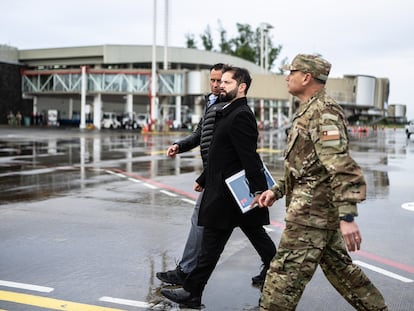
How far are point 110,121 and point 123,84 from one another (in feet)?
20.1

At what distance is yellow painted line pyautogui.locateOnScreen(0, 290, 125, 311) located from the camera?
4371 millimetres

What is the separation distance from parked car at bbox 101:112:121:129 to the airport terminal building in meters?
1.31

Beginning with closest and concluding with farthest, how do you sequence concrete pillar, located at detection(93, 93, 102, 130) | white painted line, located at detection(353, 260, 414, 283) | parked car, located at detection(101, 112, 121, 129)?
white painted line, located at detection(353, 260, 414, 283) → concrete pillar, located at detection(93, 93, 102, 130) → parked car, located at detection(101, 112, 121, 129)

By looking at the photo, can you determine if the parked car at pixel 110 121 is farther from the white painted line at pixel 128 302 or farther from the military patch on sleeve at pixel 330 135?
the military patch on sleeve at pixel 330 135

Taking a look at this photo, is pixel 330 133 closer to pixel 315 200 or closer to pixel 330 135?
pixel 330 135

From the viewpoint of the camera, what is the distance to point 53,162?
1664 cm

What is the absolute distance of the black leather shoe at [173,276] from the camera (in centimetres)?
499

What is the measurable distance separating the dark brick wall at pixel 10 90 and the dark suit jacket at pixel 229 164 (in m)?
60.4

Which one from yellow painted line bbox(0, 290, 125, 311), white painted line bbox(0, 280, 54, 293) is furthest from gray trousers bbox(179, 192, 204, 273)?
white painted line bbox(0, 280, 54, 293)

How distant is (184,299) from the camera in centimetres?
446

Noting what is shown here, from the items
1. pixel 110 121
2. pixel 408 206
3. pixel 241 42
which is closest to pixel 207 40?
pixel 241 42

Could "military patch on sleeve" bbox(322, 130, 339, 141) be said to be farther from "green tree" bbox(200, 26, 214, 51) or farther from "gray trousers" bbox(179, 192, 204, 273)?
"green tree" bbox(200, 26, 214, 51)

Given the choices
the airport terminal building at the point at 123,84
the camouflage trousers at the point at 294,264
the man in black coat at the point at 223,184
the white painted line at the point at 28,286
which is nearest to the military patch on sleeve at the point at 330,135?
the camouflage trousers at the point at 294,264

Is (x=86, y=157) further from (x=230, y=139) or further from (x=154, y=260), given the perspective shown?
(x=230, y=139)
